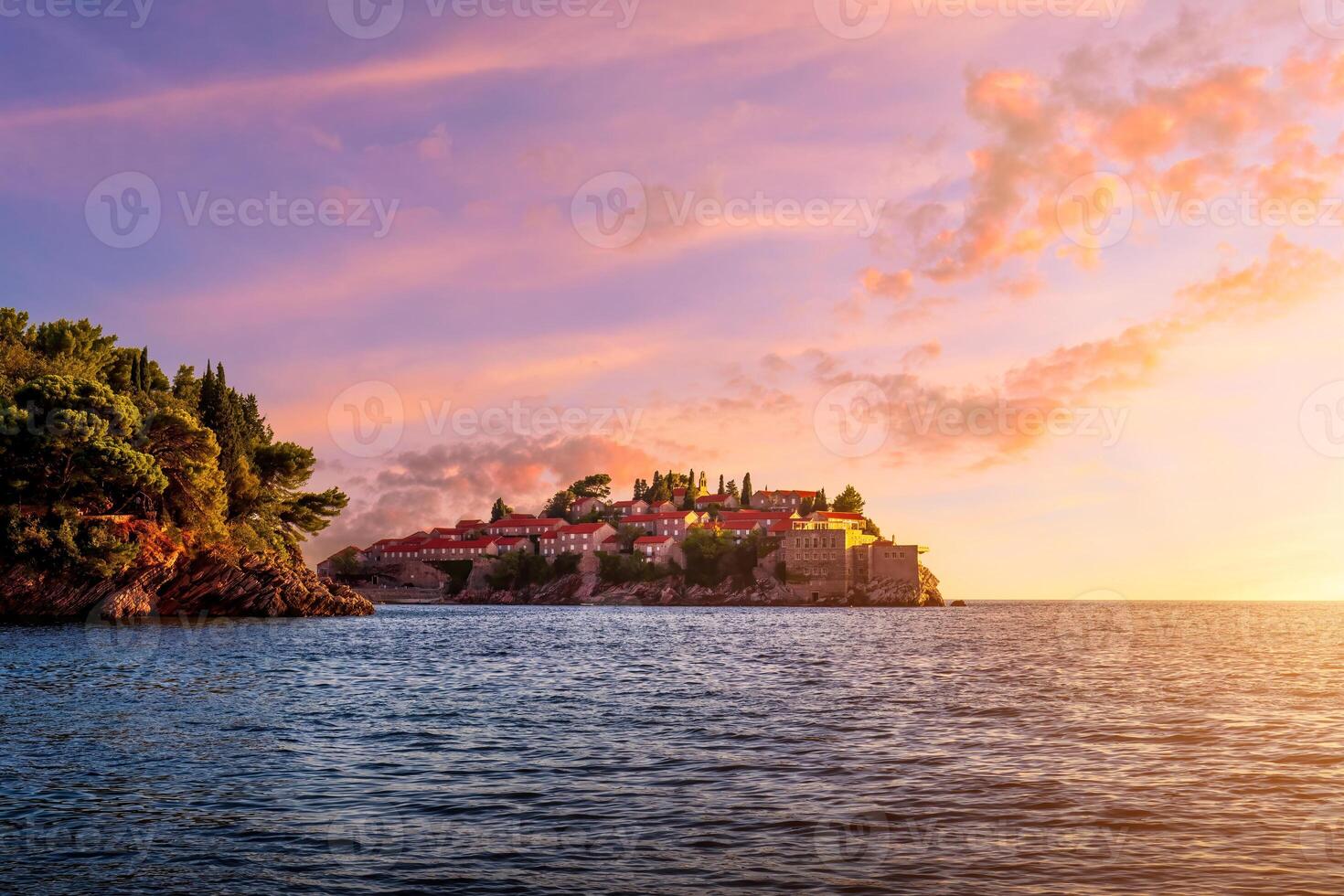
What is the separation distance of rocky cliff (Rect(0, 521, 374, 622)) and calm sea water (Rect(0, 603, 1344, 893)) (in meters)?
39.6

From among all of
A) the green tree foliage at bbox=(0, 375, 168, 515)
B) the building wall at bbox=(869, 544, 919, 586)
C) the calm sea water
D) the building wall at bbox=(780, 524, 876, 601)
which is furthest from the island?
the building wall at bbox=(869, 544, 919, 586)

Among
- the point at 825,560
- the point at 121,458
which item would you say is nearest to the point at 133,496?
the point at 121,458

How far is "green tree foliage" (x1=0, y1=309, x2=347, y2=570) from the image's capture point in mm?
70625

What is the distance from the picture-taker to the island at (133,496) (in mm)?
70987

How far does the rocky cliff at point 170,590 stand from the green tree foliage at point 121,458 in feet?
7.44

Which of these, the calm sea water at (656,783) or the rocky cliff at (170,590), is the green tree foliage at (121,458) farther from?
the calm sea water at (656,783)

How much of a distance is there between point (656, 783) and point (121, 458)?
6683 cm

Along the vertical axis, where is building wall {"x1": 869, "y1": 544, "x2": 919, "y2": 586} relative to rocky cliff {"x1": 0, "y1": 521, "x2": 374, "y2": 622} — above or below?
above

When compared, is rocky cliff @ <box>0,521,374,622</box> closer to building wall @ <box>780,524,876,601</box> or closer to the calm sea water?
the calm sea water

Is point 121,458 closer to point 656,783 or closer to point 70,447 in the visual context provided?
point 70,447

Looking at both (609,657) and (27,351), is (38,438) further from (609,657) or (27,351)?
(609,657)

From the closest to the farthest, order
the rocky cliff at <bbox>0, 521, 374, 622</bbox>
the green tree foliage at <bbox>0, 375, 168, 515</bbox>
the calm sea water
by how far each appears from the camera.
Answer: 1. the calm sea water
2. the green tree foliage at <bbox>0, 375, 168, 515</bbox>
3. the rocky cliff at <bbox>0, 521, 374, 622</bbox>

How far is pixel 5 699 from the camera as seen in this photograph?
28594 mm

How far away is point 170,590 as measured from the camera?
79.9m
